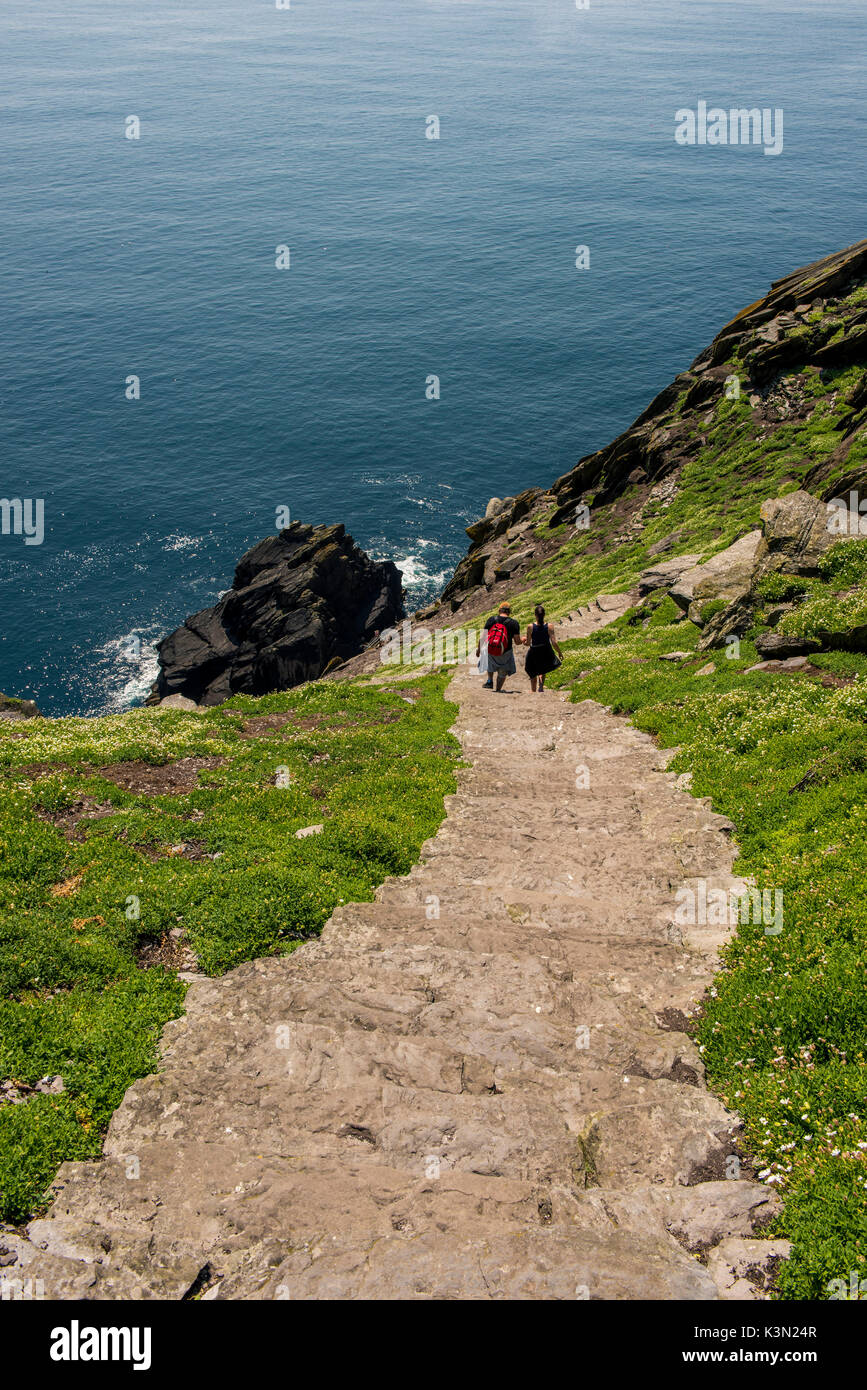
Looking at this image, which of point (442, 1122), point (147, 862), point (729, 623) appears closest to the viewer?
point (442, 1122)

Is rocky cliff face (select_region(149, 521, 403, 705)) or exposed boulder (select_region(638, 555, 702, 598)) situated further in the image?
rocky cliff face (select_region(149, 521, 403, 705))

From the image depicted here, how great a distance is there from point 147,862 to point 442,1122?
8512 millimetres

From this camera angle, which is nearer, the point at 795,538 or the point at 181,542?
the point at 795,538

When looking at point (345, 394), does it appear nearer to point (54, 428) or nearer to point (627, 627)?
point (54, 428)

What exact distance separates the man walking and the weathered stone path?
1351cm

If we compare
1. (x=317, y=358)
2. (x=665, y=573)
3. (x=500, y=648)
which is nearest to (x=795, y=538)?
(x=665, y=573)

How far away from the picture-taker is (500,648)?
2928cm

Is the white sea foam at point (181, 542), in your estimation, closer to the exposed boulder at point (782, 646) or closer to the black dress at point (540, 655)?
the black dress at point (540, 655)

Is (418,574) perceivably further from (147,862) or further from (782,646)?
(147,862)

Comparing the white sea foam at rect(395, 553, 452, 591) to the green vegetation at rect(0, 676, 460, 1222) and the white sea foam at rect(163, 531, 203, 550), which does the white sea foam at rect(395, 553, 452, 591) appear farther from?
the green vegetation at rect(0, 676, 460, 1222)

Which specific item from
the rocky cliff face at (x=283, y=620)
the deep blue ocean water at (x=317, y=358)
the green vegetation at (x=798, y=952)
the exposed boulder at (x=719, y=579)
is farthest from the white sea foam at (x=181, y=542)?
the green vegetation at (x=798, y=952)

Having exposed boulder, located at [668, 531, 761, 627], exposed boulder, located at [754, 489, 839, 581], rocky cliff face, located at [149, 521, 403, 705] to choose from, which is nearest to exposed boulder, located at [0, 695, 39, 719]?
exposed boulder, located at [668, 531, 761, 627]

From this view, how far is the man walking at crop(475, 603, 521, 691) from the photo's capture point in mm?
29188

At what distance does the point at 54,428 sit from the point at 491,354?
2310 inches
